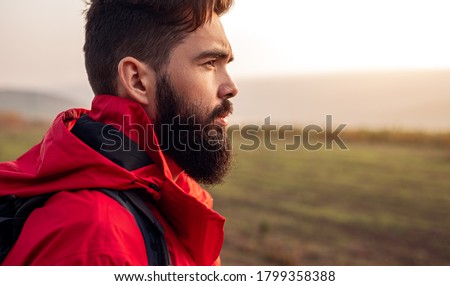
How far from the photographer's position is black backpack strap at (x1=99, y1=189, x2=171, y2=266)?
177cm

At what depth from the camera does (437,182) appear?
11.7m

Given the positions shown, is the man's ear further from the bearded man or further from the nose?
the nose

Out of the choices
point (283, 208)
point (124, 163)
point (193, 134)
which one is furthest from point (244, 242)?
point (124, 163)

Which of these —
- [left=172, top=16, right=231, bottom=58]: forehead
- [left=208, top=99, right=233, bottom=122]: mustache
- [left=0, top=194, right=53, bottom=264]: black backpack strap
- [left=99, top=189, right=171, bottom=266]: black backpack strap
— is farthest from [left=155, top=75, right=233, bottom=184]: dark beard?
[left=0, top=194, right=53, bottom=264]: black backpack strap

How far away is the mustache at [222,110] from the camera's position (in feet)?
7.97

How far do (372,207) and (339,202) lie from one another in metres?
0.72

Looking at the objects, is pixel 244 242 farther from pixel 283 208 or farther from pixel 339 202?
pixel 339 202

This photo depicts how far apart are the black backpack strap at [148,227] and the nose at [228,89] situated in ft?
2.58

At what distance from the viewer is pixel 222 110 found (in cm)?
246

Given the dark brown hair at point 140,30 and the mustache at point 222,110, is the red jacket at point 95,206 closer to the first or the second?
the dark brown hair at point 140,30

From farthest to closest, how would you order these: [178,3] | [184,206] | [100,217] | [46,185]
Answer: [178,3] < [184,206] < [46,185] < [100,217]

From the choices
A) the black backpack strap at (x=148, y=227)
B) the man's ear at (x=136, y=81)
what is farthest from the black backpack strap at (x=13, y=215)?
the man's ear at (x=136, y=81)

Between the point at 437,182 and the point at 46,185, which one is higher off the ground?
the point at 437,182

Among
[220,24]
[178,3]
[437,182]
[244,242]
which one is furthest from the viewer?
[437,182]
